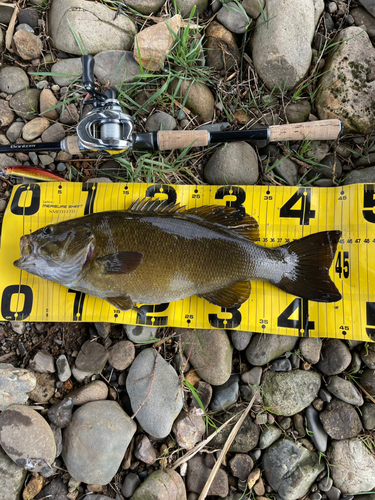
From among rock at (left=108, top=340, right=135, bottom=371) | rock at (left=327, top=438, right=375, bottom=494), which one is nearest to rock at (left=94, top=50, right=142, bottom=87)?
rock at (left=108, top=340, right=135, bottom=371)

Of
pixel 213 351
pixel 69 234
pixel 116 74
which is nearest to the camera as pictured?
pixel 69 234

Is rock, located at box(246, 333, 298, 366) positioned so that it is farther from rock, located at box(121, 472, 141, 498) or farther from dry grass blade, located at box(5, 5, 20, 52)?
dry grass blade, located at box(5, 5, 20, 52)

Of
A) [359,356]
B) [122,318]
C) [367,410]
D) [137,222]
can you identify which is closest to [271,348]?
[359,356]

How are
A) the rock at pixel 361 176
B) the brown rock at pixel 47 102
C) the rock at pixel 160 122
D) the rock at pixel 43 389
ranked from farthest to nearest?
the brown rock at pixel 47 102
the rock at pixel 160 122
the rock at pixel 361 176
the rock at pixel 43 389

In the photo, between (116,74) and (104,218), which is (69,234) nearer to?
(104,218)

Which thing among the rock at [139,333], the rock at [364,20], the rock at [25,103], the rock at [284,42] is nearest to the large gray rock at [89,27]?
the rock at [25,103]

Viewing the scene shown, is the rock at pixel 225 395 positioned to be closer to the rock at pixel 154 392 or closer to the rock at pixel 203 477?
the rock at pixel 154 392
